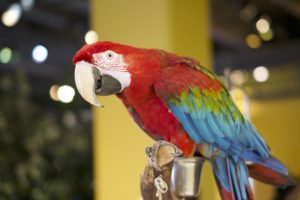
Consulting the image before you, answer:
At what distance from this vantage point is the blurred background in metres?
1.48

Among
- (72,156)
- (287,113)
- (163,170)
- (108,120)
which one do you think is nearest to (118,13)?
(108,120)

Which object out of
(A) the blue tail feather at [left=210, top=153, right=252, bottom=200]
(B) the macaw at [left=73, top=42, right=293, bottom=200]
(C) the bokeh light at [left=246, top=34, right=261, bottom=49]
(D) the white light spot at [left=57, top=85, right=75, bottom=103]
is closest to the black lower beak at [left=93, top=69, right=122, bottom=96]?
(B) the macaw at [left=73, top=42, right=293, bottom=200]

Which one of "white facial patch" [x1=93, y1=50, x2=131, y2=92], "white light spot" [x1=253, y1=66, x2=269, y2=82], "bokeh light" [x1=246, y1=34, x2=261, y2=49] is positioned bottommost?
"white facial patch" [x1=93, y1=50, x2=131, y2=92]

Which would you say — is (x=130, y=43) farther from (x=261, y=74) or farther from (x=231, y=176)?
(x=261, y=74)

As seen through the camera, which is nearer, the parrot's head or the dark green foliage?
the parrot's head

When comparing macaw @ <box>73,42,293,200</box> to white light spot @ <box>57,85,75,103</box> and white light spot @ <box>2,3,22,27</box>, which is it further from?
white light spot @ <box>2,3,22,27</box>

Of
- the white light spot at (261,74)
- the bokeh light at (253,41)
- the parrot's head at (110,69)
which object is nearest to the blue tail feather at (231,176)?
the parrot's head at (110,69)

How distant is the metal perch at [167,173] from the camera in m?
0.97

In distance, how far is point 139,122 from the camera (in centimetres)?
102

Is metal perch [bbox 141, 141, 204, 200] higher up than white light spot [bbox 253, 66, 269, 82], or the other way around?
white light spot [bbox 253, 66, 269, 82]

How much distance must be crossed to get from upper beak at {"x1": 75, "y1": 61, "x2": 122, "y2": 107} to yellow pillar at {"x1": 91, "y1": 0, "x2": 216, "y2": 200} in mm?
225

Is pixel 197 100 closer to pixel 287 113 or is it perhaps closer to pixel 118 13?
pixel 118 13

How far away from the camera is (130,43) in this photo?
4.45ft

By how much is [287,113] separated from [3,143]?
3533 millimetres
